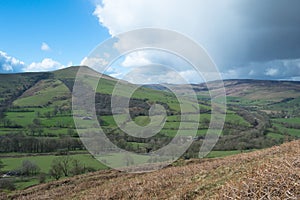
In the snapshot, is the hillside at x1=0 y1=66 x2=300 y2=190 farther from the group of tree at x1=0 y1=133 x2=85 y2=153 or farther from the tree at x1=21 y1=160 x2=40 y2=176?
the tree at x1=21 y1=160 x2=40 y2=176

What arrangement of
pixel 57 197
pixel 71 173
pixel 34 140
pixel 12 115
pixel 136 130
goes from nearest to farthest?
pixel 57 197 → pixel 136 130 → pixel 71 173 → pixel 34 140 → pixel 12 115

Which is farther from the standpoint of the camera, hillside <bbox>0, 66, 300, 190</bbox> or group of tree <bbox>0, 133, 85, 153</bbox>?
group of tree <bbox>0, 133, 85, 153</bbox>

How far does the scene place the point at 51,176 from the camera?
183 feet

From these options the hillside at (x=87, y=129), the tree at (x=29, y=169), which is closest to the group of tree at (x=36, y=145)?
the hillside at (x=87, y=129)

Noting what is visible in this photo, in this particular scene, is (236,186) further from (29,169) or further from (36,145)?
(36,145)

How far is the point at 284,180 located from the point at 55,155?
8318 centimetres

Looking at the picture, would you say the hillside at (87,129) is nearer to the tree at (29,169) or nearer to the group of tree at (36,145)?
the group of tree at (36,145)

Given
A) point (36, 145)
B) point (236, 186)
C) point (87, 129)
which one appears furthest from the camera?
point (36, 145)

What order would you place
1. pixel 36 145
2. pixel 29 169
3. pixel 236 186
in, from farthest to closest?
pixel 36 145 < pixel 29 169 < pixel 236 186

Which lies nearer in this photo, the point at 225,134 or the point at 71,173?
the point at 71,173

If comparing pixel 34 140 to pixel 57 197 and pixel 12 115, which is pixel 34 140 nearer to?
pixel 12 115

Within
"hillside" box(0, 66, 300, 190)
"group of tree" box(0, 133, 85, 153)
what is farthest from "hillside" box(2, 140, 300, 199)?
"group of tree" box(0, 133, 85, 153)

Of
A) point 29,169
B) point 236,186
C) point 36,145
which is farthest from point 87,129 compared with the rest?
point 36,145

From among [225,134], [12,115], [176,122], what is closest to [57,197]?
[225,134]
